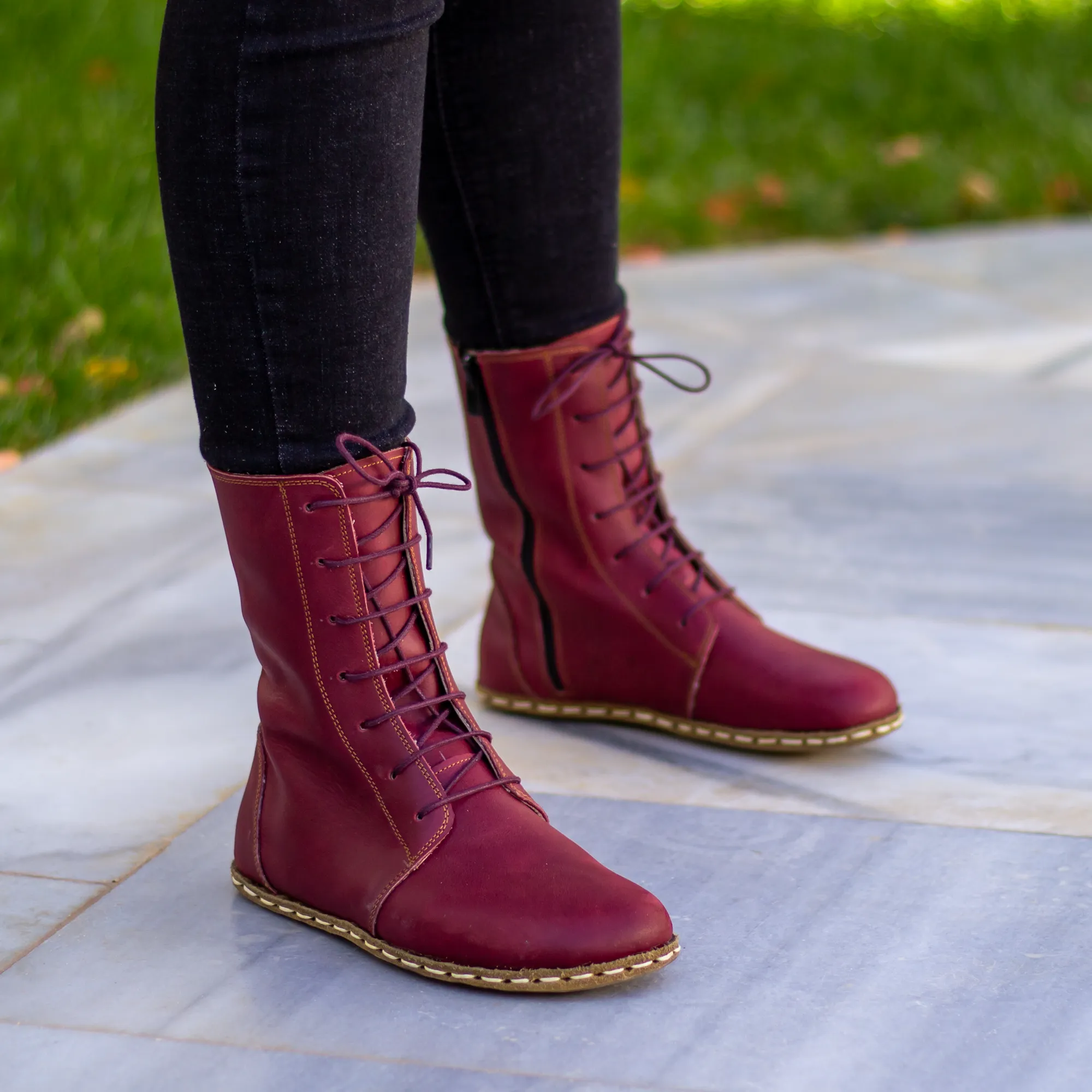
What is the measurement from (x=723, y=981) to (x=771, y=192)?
291cm

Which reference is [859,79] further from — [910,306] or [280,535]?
[280,535]

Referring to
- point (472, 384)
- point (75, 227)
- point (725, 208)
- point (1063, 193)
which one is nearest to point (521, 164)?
point (472, 384)

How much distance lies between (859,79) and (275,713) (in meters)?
3.79

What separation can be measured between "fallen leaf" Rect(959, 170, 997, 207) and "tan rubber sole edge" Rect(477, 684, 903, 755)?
2524mm

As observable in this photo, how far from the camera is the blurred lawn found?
2611 millimetres

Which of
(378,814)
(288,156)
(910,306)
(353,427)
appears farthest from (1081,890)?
(910,306)

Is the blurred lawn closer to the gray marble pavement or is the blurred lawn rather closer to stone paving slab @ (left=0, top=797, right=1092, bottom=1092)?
the gray marble pavement

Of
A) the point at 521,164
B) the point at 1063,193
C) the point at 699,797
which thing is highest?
the point at 521,164

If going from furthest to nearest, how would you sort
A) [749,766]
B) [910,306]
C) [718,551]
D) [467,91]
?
[910,306] → [718,551] → [749,766] → [467,91]

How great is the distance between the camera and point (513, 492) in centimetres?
139

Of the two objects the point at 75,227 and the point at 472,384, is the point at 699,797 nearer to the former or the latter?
the point at 472,384

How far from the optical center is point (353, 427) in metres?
1.06

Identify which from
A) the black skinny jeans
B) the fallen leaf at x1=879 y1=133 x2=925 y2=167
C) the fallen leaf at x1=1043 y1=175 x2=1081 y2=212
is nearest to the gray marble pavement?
the black skinny jeans

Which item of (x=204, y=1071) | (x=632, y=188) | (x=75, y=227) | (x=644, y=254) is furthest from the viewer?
(x=632, y=188)
